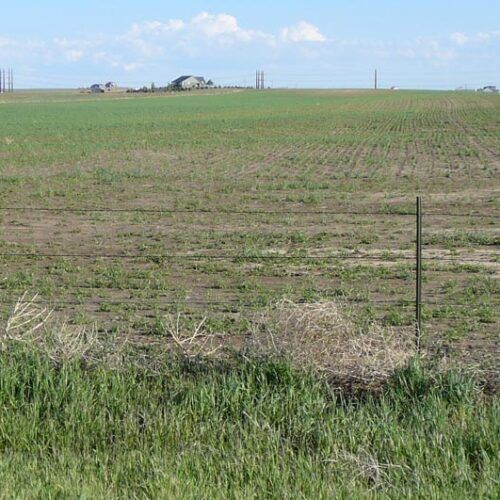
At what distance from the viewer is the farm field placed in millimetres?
11570

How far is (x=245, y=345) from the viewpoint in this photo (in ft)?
28.7

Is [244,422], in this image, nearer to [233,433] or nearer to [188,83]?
[233,433]

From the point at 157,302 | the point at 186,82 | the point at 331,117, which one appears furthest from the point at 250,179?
the point at 186,82

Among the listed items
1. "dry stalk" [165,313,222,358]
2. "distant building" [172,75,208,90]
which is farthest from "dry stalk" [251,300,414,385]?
"distant building" [172,75,208,90]

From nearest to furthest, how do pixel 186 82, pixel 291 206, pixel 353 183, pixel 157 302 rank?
pixel 157 302 < pixel 291 206 < pixel 353 183 < pixel 186 82

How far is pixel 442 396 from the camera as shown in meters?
7.56

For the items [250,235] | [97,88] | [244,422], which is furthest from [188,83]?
[244,422]

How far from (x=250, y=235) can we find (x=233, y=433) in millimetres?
9915

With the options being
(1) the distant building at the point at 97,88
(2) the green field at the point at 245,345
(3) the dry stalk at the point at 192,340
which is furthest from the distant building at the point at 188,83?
(3) the dry stalk at the point at 192,340

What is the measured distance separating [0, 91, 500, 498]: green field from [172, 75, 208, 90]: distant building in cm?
16242

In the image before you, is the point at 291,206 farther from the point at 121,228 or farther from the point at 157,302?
the point at 157,302

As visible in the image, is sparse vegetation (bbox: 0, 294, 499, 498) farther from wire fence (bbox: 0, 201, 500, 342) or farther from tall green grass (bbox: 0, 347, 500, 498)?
wire fence (bbox: 0, 201, 500, 342)

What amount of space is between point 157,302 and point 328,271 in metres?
2.84

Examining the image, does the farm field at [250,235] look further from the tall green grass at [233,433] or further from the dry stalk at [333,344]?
the tall green grass at [233,433]
